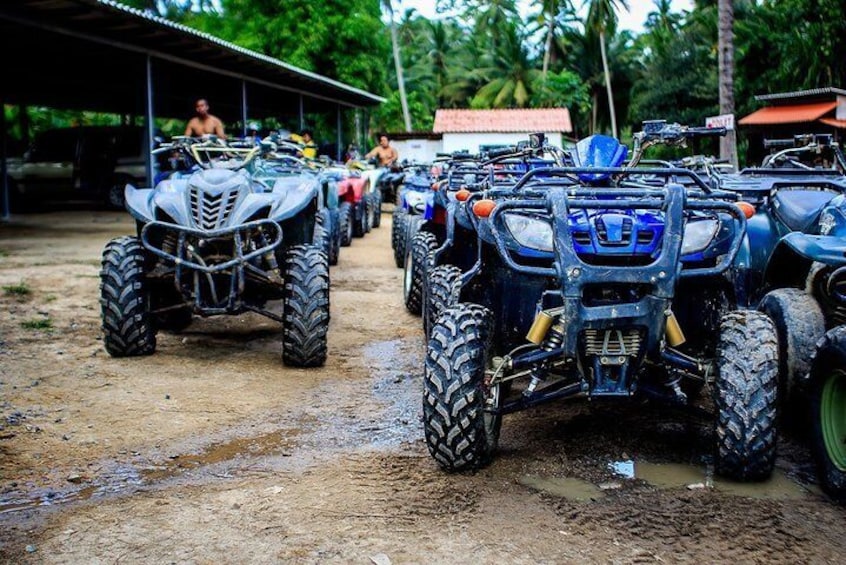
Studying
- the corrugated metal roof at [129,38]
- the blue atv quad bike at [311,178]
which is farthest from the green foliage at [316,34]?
the blue atv quad bike at [311,178]

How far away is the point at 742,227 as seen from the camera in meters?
4.07

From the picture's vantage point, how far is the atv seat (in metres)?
5.42

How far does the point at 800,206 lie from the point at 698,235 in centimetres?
170

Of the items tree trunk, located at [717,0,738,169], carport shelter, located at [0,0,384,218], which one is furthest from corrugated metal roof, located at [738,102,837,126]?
carport shelter, located at [0,0,384,218]

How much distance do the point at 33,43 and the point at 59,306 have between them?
909 cm

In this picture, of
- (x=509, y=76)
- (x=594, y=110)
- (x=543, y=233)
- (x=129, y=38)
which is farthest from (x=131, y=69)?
(x=594, y=110)

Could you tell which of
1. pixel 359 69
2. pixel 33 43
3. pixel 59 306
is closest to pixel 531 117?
pixel 359 69

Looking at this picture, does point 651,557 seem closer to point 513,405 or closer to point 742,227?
point 513,405

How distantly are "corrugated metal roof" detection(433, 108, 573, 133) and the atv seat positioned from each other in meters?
27.3

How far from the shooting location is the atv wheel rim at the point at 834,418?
3961 millimetres

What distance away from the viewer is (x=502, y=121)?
33938mm

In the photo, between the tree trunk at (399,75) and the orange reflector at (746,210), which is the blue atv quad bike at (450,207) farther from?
the tree trunk at (399,75)

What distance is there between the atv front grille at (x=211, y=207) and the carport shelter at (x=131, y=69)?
643 centimetres

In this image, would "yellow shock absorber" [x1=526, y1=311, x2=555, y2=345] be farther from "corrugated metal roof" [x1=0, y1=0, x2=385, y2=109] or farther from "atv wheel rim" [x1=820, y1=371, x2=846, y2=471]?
"corrugated metal roof" [x1=0, y1=0, x2=385, y2=109]
